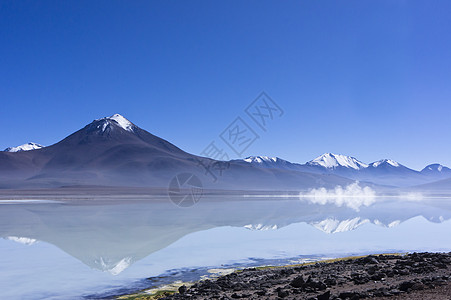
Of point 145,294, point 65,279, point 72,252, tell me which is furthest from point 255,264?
point 72,252

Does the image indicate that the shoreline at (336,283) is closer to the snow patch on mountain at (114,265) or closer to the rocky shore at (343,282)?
the rocky shore at (343,282)

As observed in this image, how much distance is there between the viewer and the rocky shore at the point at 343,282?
23.9 feet

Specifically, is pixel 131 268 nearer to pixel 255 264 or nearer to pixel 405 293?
pixel 255 264

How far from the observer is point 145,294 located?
9219 millimetres

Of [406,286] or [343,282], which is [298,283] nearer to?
[343,282]

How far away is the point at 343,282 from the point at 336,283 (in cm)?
18

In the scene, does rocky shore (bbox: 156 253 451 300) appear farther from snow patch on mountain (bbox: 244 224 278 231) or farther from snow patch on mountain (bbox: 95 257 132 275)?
snow patch on mountain (bbox: 244 224 278 231)

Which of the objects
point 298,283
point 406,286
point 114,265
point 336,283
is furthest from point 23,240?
point 406,286

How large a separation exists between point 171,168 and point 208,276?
181 meters

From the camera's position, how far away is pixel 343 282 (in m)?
8.52

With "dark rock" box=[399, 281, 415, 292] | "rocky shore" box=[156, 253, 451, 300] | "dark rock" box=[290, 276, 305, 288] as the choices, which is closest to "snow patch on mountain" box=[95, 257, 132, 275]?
"rocky shore" box=[156, 253, 451, 300]

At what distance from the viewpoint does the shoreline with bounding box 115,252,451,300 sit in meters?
7.32

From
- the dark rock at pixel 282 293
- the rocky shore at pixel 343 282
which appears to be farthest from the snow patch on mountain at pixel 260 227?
the dark rock at pixel 282 293

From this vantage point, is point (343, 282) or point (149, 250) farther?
point (149, 250)
